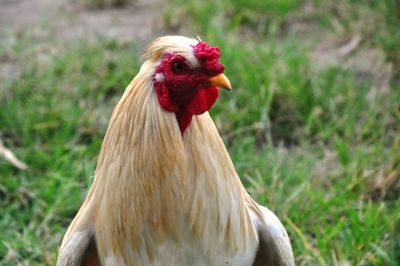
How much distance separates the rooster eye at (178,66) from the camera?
2666 millimetres

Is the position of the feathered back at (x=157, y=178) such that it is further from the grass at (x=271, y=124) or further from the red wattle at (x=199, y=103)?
the grass at (x=271, y=124)

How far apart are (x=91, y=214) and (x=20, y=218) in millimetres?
1395

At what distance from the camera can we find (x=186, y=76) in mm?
2654

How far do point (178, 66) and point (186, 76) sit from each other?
44 millimetres

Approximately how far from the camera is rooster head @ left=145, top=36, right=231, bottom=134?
265cm

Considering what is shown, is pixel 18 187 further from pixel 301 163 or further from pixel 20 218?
pixel 301 163

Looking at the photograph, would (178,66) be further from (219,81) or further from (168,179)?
(168,179)

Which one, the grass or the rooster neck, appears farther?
the grass

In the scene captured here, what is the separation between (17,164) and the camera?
4.59 m

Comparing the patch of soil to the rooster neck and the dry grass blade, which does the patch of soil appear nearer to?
the dry grass blade

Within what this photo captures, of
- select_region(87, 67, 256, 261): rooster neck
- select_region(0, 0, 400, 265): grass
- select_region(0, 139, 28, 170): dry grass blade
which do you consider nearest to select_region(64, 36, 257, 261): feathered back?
select_region(87, 67, 256, 261): rooster neck

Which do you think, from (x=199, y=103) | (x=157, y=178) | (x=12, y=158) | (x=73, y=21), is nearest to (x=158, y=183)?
(x=157, y=178)

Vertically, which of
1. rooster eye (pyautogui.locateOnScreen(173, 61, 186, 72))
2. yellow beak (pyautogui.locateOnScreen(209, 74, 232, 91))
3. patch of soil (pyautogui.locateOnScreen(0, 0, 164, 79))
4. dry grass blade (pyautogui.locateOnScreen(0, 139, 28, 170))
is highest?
rooster eye (pyautogui.locateOnScreen(173, 61, 186, 72))

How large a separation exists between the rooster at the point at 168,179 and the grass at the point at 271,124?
1.03m
